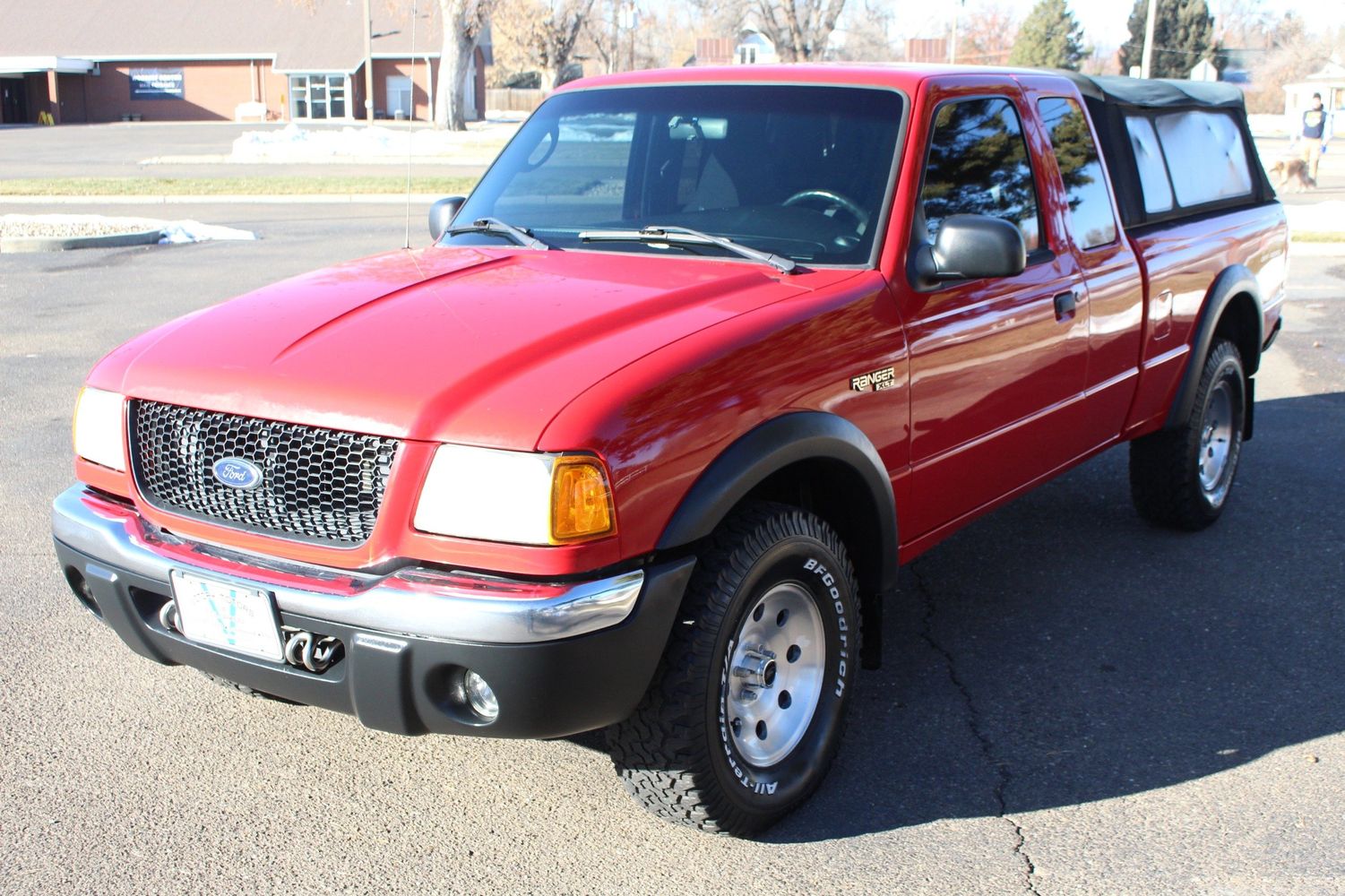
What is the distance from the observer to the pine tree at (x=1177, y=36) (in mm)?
69938

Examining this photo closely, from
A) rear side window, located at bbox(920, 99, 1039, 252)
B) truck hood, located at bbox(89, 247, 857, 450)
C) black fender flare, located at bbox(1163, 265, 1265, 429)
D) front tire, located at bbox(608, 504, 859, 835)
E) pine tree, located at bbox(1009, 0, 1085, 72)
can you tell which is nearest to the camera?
truck hood, located at bbox(89, 247, 857, 450)

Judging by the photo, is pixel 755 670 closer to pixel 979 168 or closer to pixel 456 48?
pixel 979 168

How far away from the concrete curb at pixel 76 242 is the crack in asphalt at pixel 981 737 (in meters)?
13.0

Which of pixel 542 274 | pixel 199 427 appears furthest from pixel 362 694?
pixel 542 274

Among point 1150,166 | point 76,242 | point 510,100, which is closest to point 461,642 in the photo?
point 1150,166

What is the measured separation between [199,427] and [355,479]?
0.51 m

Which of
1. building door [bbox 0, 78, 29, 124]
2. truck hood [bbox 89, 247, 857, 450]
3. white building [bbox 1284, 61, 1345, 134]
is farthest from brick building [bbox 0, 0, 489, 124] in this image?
truck hood [bbox 89, 247, 857, 450]

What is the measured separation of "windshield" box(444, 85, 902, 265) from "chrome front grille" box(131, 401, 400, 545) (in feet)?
4.57

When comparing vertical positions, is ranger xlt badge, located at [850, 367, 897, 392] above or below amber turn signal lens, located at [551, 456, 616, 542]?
above

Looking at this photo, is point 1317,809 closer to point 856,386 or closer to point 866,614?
point 866,614

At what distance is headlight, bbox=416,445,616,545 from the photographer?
2834mm

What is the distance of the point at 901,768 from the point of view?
12.5 ft

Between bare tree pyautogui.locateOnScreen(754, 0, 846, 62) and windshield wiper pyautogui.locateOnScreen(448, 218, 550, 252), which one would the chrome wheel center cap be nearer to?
windshield wiper pyautogui.locateOnScreen(448, 218, 550, 252)

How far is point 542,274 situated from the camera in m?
3.84
